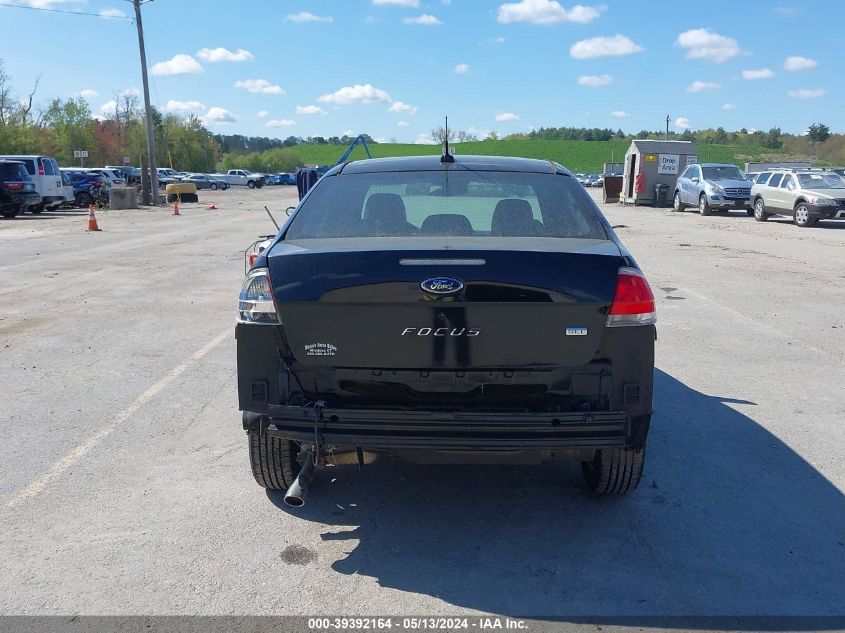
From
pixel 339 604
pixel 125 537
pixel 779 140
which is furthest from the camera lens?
pixel 779 140

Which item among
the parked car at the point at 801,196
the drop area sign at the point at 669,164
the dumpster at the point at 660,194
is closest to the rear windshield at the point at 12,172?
the parked car at the point at 801,196

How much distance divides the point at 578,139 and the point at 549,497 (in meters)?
142

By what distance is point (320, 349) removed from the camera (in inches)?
133

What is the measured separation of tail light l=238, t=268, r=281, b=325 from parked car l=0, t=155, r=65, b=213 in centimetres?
2935

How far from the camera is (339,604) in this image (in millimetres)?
3025

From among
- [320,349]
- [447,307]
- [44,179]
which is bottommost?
[320,349]

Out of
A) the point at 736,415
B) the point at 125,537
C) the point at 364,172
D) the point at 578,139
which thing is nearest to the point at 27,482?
the point at 125,537

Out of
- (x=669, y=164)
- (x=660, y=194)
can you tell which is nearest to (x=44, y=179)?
(x=660, y=194)

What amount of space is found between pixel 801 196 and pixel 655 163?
13115mm

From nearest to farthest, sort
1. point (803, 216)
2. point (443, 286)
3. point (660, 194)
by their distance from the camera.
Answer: point (443, 286) < point (803, 216) < point (660, 194)

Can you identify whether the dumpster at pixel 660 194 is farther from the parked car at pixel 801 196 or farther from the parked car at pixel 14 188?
the parked car at pixel 14 188

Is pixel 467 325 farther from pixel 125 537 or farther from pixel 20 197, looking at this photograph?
pixel 20 197

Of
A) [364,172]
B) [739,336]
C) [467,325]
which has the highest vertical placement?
[364,172]

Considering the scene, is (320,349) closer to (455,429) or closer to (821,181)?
(455,429)
